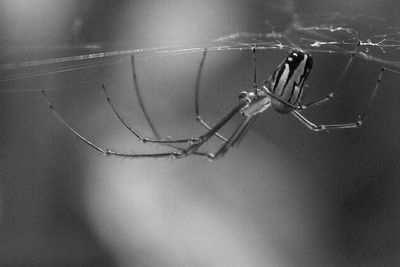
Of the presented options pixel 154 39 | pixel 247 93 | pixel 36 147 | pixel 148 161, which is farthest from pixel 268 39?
pixel 36 147

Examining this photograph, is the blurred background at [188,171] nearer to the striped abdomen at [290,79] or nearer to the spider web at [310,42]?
the spider web at [310,42]

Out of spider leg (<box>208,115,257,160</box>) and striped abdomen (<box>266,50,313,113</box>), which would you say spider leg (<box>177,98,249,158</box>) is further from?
striped abdomen (<box>266,50,313,113</box>)

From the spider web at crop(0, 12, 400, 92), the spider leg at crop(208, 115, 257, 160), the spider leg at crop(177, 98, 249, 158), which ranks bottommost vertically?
the spider leg at crop(208, 115, 257, 160)

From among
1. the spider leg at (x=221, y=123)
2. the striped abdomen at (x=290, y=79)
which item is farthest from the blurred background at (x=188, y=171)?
the striped abdomen at (x=290, y=79)

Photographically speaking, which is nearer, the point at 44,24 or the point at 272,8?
the point at 272,8

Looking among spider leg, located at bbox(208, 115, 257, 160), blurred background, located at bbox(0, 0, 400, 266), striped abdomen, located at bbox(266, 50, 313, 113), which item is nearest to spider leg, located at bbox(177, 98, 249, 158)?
spider leg, located at bbox(208, 115, 257, 160)

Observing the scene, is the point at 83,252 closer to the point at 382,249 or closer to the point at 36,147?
the point at 36,147

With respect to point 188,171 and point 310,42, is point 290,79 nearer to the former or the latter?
point 310,42
